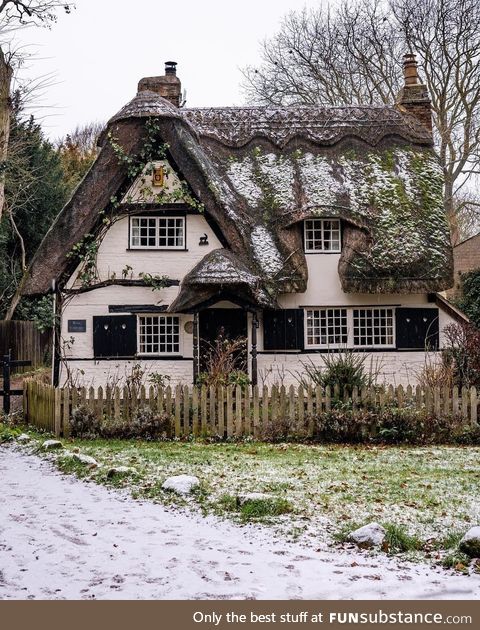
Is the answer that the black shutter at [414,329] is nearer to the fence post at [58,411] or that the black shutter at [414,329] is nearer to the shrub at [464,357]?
the shrub at [464,357]

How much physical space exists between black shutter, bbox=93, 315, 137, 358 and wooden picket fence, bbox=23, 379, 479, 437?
3.96 meters

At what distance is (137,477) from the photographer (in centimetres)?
930

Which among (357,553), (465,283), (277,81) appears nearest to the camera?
(357,553)

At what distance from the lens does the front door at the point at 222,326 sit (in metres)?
17.7

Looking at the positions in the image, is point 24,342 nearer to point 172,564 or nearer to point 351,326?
point 351,326

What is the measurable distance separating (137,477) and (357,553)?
3.84 metres

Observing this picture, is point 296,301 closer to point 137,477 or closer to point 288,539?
point 137,477

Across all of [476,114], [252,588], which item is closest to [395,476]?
[252,588]

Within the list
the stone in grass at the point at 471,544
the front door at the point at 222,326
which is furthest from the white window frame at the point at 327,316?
the stone in grass at the point at 471,544

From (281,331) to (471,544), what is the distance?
12.1m

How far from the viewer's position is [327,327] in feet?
60.5

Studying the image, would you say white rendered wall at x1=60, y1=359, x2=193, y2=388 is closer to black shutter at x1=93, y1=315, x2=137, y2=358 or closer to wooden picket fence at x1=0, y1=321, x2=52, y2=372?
black shutter at x1=93, y1=315, x2=137, y2=358

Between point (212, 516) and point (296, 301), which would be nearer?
point (212, 516)

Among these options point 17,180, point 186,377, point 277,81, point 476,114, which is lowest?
point 186,377
